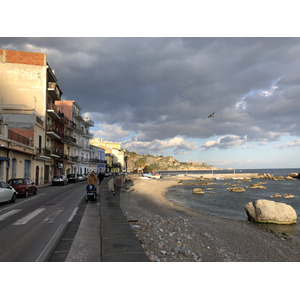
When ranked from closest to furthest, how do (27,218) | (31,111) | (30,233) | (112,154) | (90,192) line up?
(30,233) → (27,218) → (90,192) → (31,111) → (112,154)

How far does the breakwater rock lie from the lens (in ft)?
53.1

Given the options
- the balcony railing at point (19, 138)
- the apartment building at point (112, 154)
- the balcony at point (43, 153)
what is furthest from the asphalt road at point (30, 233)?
the apartment building at point (112, 154)

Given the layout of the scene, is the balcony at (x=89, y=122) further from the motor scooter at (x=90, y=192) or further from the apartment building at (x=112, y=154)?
the motor scooter at (x=90, y=192)

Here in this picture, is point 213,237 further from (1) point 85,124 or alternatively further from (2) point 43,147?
(1) point 85,124

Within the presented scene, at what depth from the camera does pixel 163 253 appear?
7.90m

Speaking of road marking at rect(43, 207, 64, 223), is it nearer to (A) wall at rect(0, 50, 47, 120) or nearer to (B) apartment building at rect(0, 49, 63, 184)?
(B) apartment building at rect(0, 49, 63, 184)

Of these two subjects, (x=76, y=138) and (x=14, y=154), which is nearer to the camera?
(x=14, y=154)

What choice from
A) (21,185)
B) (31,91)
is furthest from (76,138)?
(21,185)

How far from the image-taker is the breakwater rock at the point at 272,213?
16172mm

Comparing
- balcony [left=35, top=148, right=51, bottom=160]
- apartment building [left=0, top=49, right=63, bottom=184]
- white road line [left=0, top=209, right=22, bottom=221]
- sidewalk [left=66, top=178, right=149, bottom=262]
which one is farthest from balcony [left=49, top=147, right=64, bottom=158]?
sidewalk [left=66, top=178, right=149, bottom=262]

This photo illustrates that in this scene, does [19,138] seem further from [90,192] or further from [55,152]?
[90,192]

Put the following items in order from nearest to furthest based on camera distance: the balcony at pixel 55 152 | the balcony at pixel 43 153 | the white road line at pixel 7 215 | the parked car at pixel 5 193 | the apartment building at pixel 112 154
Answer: the white road line at pixel 7 215
the parked car at pixel 5 193
the balcony at pixel 43 153
the balcony at pixel 55 152
the apartment building at pixel 112 154

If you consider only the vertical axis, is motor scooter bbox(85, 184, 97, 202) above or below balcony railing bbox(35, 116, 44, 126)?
below

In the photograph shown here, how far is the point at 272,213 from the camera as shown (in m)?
16.4
